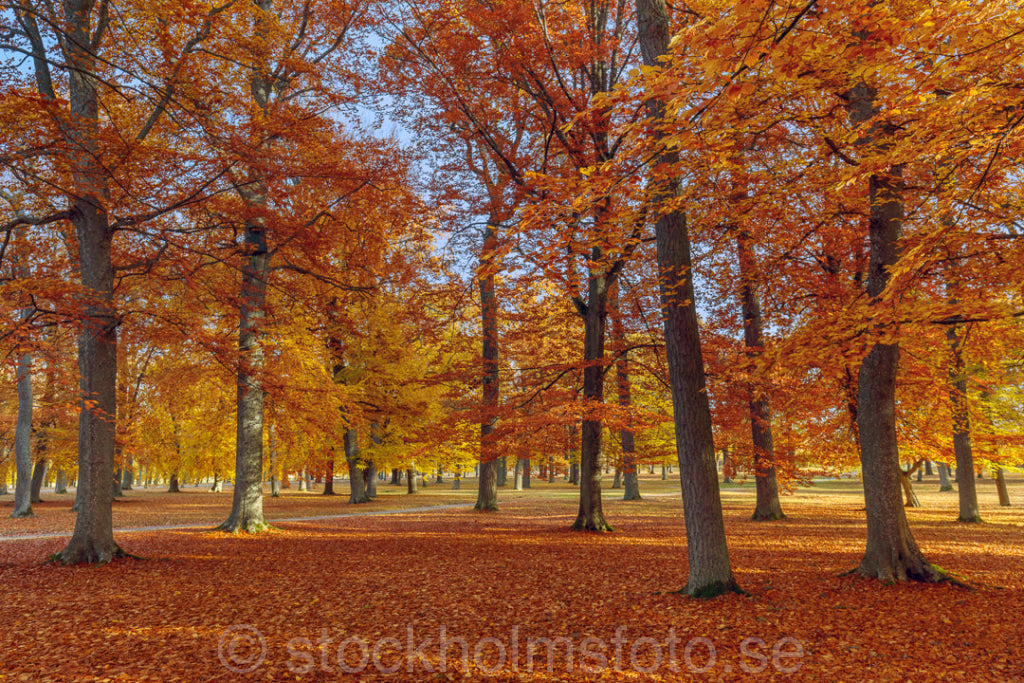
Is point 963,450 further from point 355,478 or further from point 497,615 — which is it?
point 355,478

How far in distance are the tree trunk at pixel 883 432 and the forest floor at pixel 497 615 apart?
354 millimetres

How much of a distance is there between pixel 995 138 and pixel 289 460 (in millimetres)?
28070

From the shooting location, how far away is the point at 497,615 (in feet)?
20.1

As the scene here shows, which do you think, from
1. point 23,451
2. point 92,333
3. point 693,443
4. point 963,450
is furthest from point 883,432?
point 23,451

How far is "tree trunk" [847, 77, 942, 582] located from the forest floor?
35 centimetres

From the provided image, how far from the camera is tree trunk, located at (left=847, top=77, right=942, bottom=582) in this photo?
744cm

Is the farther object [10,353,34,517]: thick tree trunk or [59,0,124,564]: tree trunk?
[10,353,34,517]: thick tree trunk

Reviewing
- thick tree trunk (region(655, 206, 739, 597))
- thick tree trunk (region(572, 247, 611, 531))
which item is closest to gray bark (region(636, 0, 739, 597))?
→ thick tree trunk (region(655, 206, 739, 597))

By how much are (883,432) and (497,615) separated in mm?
5910

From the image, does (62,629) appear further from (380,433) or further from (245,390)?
(380,433)

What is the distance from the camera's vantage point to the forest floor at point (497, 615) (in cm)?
456

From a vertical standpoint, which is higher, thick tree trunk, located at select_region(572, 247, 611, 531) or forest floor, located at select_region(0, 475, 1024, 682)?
thick tree trunk, located at select_region(572, 247, 611, 531)

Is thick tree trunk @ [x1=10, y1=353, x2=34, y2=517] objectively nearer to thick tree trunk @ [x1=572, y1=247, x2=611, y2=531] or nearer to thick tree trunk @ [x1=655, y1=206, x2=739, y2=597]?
thick tree trunk @ [x1=572, y1=247, x2=611, y2=531]

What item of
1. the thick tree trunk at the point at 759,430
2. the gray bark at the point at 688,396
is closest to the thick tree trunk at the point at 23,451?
the gray bark at the point at 688,396
